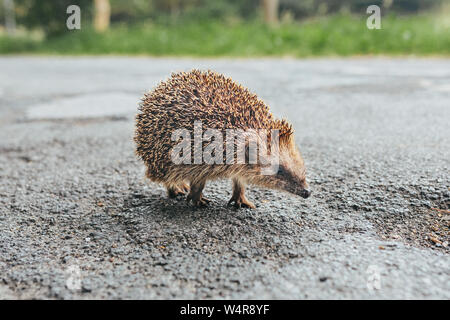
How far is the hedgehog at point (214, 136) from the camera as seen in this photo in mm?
2914

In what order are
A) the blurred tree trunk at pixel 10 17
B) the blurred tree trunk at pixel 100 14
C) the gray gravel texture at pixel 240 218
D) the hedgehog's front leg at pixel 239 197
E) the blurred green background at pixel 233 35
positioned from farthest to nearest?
1. the blurred tree trunk at pixel 10 17
2. the blurred tree trunk at pixel 100 14
3. the blurred green background at pixel 233 35
4. the hedgehog's front leg at pixel 239 197
5. the gray gravel texture at pixel 240 218

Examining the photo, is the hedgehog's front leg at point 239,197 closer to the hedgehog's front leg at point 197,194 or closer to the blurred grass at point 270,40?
the hedgehog's front leg at point 197,194

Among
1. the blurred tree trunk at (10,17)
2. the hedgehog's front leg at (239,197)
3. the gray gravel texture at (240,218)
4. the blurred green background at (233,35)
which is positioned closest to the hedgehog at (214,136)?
the hedgehog's front leg at (239,197)

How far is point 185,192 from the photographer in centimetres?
350

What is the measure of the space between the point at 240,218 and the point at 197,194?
0.40 m

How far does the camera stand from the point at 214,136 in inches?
114

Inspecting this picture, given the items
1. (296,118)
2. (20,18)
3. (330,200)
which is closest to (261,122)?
(330,200)

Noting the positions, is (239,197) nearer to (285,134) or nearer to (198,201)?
(198,201)

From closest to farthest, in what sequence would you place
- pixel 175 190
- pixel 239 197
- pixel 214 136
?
pixel 214 136 < pixel 239 197 < pixel 175 190

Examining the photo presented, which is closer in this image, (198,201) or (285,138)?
(285,138)

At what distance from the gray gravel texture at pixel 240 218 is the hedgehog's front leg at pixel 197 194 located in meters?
0.06

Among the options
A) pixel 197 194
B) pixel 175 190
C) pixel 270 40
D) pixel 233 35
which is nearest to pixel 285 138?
pixel 197 194

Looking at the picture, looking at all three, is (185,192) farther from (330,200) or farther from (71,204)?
(330,200)
